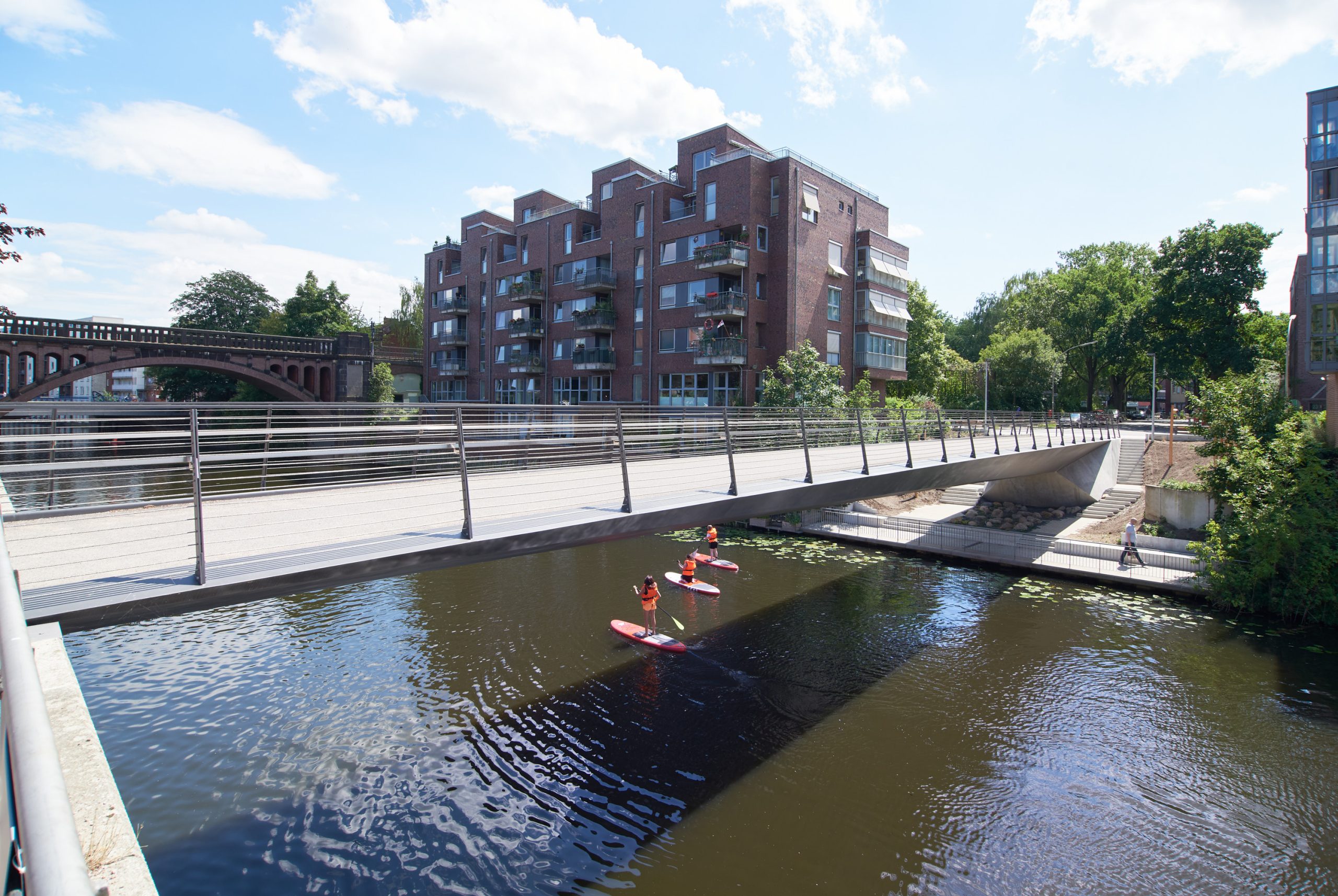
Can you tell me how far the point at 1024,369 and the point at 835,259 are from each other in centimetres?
2557

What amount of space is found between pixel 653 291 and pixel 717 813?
34749 millimetres

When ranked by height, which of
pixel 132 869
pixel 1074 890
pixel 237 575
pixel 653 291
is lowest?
pixel 1074 890

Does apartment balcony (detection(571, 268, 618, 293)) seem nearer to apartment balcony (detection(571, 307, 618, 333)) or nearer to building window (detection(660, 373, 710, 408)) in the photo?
apartment balcony (detection(571, 307, 618, 333))

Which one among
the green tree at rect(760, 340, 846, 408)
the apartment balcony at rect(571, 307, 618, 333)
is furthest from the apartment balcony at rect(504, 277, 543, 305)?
the green tree at rect(760, 340, 846, 408)

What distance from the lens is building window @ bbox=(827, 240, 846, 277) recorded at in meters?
39.3

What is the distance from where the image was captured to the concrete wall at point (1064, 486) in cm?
3144

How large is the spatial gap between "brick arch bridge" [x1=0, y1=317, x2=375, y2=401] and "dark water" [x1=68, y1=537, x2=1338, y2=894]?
28.7m

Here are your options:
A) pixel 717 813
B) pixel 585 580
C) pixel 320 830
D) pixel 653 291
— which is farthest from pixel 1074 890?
pixel 653 291

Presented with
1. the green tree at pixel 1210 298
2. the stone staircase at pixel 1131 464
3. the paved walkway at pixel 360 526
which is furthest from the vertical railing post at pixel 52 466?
the green tree at pixel 1210 298

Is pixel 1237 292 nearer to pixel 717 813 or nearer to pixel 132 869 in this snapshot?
pixel 717 813

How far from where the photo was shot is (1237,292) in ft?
152

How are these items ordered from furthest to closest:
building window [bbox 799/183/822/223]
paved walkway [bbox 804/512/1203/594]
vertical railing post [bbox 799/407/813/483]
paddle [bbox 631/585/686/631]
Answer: building window [bbox 799/183/822/223] → paved walkway [bbox 804/512/1203/594] → paddle [bbox 631/585/686/631] → vertical railing post [bbox 799/407/813/483]

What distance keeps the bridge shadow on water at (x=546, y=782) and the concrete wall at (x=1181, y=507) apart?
16539 millimetres

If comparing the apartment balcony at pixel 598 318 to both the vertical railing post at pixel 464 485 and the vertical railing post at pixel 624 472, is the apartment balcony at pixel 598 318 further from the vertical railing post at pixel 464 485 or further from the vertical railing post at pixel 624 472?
the vertical railing post at pixel 464 485
